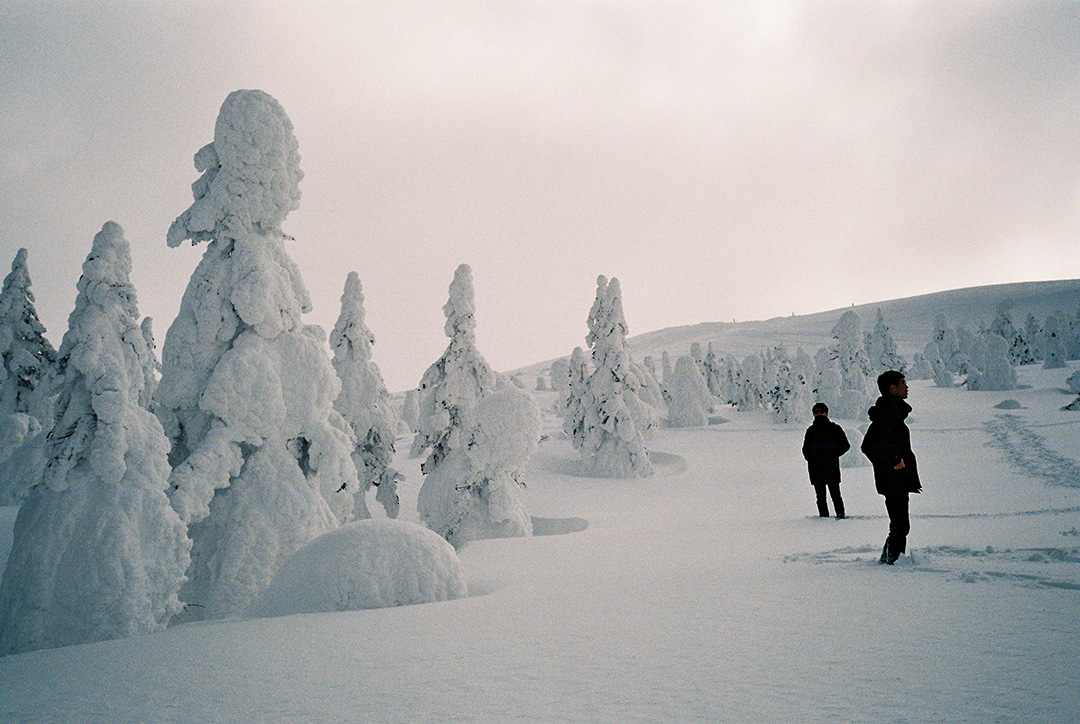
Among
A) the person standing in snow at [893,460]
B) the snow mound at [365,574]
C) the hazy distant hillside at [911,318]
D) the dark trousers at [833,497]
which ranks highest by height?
the hazy distant hillside at [911,318]

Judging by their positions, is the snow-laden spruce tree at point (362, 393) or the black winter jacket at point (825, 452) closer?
the black winter jacket at point (825, 452)

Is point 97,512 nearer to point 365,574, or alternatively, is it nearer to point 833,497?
point 365,574

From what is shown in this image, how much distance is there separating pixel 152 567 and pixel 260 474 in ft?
6.66

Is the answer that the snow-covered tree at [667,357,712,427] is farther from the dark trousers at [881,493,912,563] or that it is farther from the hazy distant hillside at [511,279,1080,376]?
the hazy distant hillside at [511,279,1080,376]

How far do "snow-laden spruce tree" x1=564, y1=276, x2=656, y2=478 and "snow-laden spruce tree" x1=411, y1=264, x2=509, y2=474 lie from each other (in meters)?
9.98

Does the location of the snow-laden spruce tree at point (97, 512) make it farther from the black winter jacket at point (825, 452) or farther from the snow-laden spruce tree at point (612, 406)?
the snow-laden spruce tree at point (612, 406)

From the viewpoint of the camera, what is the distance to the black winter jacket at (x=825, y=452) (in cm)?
1039

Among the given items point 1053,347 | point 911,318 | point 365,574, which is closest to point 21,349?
point 365,574

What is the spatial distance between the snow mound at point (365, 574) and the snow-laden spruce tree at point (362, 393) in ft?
52.3

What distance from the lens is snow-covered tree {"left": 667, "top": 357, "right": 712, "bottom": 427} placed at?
44.5 meters

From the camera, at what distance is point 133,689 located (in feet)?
11.5

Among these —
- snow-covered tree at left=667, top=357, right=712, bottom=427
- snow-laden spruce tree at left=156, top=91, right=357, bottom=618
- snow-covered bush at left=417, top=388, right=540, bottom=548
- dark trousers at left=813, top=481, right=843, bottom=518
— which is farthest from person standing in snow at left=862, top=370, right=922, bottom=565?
snow-covered tree at left=667, top=357, right=712, bottom=427

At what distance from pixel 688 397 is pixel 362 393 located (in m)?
28.6

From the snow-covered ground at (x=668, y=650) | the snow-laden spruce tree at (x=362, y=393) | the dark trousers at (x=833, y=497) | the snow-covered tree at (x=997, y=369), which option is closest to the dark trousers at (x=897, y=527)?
the snow-covered ground at (x=668, y=650)
